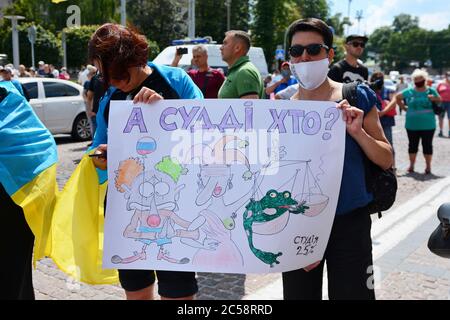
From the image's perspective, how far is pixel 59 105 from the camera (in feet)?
39.1

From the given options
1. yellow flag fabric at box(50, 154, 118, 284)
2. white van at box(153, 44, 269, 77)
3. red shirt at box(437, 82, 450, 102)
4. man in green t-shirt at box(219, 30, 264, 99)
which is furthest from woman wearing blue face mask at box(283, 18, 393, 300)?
red shirt at box(437, 82, 450, 102)

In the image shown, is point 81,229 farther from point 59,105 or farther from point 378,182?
point 59,105

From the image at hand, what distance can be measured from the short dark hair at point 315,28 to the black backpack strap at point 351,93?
0.82 ft

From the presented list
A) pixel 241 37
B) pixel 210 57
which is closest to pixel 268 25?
pixel 210 57

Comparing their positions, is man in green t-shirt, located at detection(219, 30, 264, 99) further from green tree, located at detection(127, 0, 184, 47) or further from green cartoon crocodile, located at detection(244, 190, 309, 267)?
green tree, located at detection(127, 0, 184, 47)

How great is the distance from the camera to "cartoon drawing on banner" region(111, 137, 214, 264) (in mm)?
2303

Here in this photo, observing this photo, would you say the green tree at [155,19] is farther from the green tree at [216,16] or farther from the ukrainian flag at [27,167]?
the ukrainian flag at [27,167]

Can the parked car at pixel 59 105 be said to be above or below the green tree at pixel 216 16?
below

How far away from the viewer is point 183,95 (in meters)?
2.58

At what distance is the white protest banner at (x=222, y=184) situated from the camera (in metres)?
2.21

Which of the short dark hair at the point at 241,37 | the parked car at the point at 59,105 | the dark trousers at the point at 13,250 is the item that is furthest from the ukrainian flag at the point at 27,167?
the parked car at the point at 59,105

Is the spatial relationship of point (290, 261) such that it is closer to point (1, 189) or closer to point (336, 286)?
point (336, 286)

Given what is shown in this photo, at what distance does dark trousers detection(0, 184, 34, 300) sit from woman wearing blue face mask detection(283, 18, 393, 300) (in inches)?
58.9
